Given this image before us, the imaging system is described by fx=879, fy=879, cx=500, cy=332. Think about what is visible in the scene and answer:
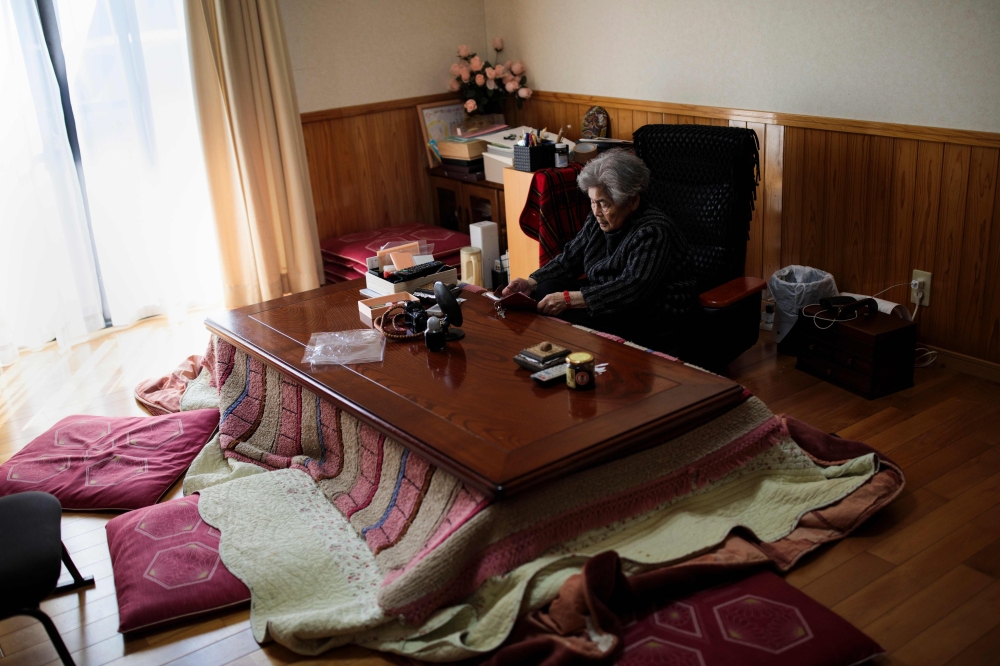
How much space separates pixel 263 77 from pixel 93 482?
2305mm

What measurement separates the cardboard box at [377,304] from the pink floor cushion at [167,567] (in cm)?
80

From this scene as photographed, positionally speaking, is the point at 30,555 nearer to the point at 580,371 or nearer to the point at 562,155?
the point at 580,371

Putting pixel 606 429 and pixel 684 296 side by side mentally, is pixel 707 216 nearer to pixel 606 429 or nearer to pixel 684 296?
pixel 684 296

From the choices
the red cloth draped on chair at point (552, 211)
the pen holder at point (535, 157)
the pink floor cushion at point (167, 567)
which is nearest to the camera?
the pink floor cushion at point (167, 567)

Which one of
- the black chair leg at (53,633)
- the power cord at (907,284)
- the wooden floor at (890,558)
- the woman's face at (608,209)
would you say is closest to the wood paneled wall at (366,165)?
the wooden floor at (890,558)

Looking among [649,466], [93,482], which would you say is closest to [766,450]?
[649,466]

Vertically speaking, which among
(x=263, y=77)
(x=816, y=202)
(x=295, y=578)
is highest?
(x=263, y=77)

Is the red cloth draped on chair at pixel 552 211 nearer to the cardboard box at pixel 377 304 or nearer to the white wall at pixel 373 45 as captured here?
the cardboard box at pixel 377 304

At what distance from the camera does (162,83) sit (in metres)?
4.22

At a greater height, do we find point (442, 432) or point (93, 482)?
point (442, 432)

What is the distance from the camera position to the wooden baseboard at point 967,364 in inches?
124

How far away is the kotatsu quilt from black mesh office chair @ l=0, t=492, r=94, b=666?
45cm

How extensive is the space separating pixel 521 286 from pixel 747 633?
1.56 m

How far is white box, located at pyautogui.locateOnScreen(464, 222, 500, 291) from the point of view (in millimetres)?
4430
